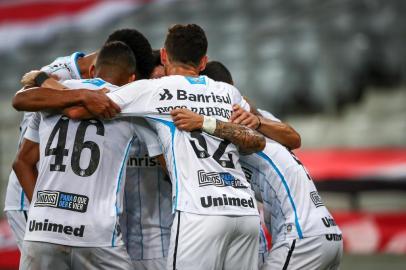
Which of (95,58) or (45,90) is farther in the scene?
(95,58)

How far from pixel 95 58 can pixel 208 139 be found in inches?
40.7

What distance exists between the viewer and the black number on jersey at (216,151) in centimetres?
422

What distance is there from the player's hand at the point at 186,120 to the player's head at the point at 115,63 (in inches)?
17.6

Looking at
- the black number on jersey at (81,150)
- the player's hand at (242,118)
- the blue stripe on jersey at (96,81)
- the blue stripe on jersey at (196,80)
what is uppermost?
the blue stripe on jersey at (196,80)

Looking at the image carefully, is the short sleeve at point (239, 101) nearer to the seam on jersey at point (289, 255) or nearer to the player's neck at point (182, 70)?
the player's neck at point (182, 70)

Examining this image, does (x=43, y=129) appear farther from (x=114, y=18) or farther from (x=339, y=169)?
(x=114, y=18)

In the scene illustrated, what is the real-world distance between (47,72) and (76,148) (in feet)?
2.86

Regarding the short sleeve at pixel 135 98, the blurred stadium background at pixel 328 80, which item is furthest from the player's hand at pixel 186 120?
the blurred stadium background at pixel 328 80

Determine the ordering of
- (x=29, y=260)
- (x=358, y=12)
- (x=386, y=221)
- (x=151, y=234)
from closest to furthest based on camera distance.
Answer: (x=29, y=260) → (x=151, y=234) → (x=386, y=221) → (x=358, y=12)

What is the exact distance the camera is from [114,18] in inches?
485

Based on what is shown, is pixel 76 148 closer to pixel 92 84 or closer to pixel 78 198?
pixel 78 198

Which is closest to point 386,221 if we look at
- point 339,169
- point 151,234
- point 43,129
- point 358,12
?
point 339,169

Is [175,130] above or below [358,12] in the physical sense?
below

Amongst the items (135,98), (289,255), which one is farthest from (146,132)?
(289,255)
